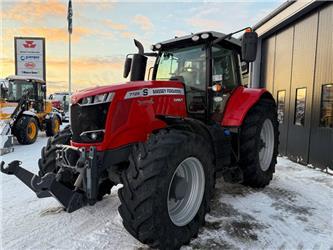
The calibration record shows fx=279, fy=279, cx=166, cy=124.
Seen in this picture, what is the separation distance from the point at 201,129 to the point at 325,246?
71.1 inches

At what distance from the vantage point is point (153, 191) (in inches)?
98.8

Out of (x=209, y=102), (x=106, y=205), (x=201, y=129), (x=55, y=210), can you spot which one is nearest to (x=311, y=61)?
(x=209, y=102)

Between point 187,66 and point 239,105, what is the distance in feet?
3.27

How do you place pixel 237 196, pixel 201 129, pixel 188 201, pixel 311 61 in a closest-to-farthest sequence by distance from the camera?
pixel 188 201, pixel 201 129, pixel 237 196, pixel 311 61

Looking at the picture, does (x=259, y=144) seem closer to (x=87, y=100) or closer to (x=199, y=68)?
(x=199, y=68)

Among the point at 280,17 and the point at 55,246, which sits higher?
the point at 280,17

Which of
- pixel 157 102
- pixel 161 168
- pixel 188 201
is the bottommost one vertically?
pixel 188 201

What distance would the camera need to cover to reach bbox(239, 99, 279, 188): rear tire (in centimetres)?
434

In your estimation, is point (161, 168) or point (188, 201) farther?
point (188, 201)

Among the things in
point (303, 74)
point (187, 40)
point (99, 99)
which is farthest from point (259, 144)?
point (303, 74)

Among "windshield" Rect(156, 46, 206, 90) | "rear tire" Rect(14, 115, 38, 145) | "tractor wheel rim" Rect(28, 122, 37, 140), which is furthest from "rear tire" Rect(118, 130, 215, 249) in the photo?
"tractor wheel rim" Rect(28, 122, 37, 140)

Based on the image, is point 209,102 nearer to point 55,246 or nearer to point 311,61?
point 55,246

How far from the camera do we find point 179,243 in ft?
9.05

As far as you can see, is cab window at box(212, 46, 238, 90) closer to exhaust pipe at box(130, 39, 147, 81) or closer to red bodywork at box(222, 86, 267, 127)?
red bodywork at box(222, 86, 267, 127)
